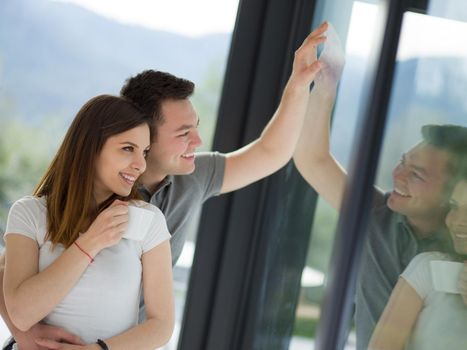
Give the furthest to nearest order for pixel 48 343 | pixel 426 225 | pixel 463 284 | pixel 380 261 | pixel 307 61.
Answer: pixel 307 61
pixel 48 343
pixel 380 261
pixel 426 225
pixel 463 284

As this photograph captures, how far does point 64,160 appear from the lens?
2150 mm

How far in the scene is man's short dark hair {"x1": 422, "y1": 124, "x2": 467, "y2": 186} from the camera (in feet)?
5.39

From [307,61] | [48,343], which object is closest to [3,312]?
[48,343]

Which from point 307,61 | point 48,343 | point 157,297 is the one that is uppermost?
point 307,61

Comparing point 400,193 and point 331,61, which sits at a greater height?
point 331,61

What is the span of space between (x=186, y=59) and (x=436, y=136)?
1521 millimetres

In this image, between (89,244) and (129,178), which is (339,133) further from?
(89,244)

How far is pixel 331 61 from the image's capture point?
94.3 inches

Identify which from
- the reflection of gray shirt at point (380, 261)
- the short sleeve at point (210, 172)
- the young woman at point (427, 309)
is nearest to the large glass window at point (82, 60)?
the short sleeve at point (210, 172)

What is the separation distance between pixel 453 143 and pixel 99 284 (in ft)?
2.82

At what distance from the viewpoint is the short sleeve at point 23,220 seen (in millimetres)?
2053

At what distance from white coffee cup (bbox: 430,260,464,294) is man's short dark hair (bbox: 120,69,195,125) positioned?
3.10 ft

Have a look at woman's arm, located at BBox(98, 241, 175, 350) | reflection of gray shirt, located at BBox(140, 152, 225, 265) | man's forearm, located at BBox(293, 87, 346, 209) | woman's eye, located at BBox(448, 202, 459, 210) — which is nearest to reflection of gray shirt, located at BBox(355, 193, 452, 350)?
woman's eye, located at BBox(448, 202, 459, 210)

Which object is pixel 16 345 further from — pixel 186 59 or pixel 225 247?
pixel 186 59
